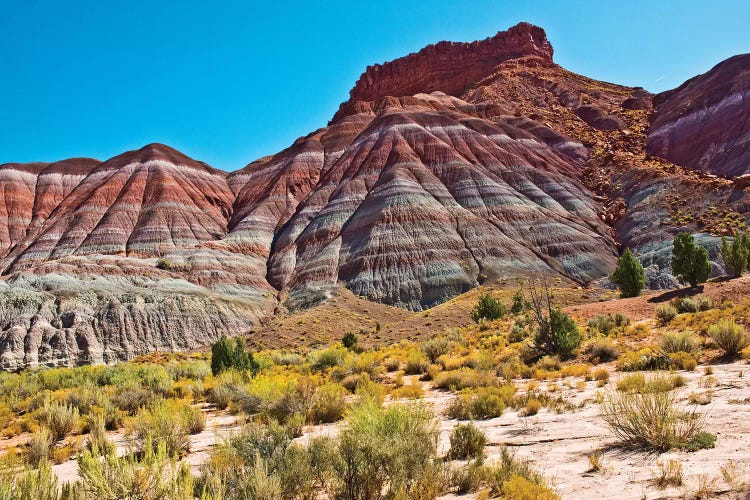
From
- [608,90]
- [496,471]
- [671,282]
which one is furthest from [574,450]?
[608,90]

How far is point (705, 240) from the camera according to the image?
199ft

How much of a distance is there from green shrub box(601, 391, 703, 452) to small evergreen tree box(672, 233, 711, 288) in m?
33.7

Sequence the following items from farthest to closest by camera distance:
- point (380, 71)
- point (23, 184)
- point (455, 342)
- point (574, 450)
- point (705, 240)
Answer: point (380, 71), point (23, 184), point (705, 240), point (455, 342), point (574, 450)

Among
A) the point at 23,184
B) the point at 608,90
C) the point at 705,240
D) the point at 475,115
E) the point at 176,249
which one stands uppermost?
the point at 608,90

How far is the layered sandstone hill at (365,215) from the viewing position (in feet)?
192

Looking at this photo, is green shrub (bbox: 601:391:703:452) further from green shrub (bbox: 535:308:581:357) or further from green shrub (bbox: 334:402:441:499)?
green shrub (bbox: 535:308:581:357)

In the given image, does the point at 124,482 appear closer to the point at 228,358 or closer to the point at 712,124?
the point at 228,358

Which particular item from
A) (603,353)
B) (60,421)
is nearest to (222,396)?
(60,421)

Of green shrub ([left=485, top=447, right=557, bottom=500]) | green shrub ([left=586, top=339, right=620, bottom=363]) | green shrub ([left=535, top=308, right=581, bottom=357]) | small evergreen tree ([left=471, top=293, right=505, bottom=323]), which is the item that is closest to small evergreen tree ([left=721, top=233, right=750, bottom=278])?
small evergreen tree ([left=471, top=293, right=505, bottom=323])

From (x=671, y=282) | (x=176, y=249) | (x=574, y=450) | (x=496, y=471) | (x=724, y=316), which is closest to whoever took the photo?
(x=496, y=471)

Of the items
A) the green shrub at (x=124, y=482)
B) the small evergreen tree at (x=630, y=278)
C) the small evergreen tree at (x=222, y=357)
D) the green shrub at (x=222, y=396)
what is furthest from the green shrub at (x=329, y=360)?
the small evergreen tree at (x=630, y=278)

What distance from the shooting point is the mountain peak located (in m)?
165

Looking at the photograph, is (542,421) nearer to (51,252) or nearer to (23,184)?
(51,252)

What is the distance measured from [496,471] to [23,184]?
124 metres
